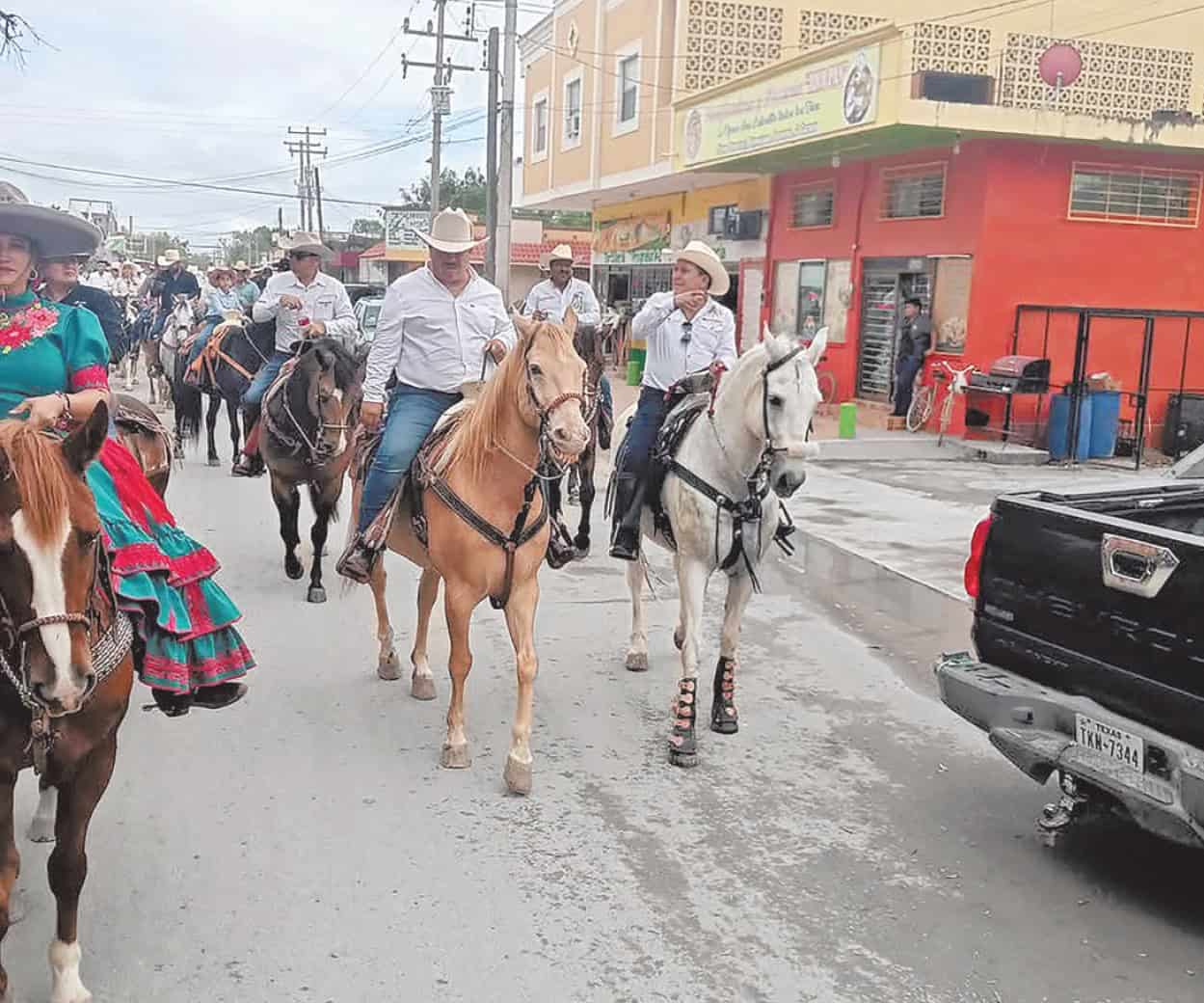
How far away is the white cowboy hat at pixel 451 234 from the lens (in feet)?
19.6

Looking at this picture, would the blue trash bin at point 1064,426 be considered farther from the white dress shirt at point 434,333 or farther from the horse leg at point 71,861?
the horse leg at point 71,861

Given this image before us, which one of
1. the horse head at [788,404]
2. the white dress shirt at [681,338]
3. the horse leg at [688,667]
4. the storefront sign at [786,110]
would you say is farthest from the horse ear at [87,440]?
the storefront sign at [786,110]

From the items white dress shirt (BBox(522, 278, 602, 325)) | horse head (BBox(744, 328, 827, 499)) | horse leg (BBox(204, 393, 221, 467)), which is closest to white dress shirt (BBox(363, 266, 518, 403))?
horse head (BBox(744, 328, 827, 499))

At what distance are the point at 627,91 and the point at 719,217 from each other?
4.14 meters

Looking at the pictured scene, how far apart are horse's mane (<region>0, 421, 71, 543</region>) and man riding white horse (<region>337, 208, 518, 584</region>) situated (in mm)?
3095

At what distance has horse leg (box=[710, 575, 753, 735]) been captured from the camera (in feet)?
19.2

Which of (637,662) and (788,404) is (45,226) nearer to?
(788,404)

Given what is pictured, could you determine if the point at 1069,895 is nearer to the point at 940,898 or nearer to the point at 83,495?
the point at 940,898

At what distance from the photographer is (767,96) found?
18.7 meters

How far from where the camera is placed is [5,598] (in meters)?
2.82

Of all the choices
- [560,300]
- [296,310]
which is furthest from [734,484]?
[560,300]

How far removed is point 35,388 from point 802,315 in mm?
18599

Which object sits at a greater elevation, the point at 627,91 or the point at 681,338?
the point at 627,91

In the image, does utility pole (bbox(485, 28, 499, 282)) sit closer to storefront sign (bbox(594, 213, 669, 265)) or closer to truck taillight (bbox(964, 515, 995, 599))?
storefront sign (bbox(594, 213, 669, 265))
